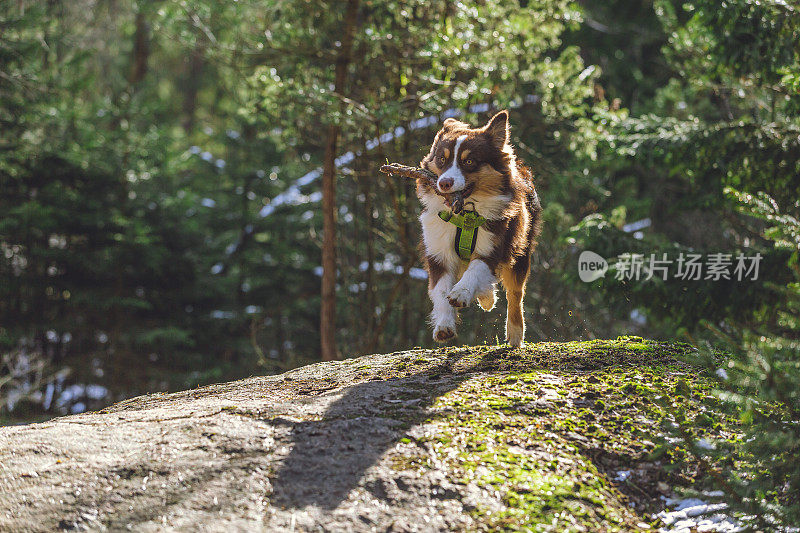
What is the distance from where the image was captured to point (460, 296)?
525 centimetres

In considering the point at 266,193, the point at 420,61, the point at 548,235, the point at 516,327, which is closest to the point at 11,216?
the point at 266,193

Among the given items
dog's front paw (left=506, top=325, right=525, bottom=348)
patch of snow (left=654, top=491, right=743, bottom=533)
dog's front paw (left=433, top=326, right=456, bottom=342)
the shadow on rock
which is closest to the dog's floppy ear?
dog's front paw (left=433, top=326, right=456, bottom=342)

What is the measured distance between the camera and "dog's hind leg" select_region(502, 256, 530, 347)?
635 centimetres

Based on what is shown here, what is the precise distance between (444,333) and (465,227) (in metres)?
0.90

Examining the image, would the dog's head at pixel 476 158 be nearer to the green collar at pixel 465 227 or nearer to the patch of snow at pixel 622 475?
the green collar at pixel 465 227

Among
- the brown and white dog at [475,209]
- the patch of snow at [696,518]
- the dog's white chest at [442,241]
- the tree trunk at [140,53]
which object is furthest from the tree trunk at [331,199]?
the tree trunk at [140,53]

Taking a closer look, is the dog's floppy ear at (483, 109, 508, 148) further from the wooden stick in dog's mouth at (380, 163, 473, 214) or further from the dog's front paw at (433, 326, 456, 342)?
the dog's front paw at (433, 326, 456, 342)

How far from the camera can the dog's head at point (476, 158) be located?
5527 mm

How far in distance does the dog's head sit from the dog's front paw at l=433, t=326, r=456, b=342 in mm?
1028

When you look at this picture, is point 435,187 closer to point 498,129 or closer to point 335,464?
point 498,129

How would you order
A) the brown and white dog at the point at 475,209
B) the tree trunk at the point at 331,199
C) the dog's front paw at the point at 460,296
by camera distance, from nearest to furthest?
the dog's front paw at the point at 460,296 < the brown and white dog at the point at 475,209 < the tree trunk at the point at 331,199

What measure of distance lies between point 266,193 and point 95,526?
648 inches

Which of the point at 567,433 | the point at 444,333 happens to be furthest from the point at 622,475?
the point at 444,333

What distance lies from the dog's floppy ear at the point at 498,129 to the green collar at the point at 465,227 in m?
0.62
